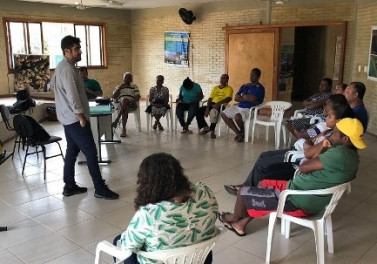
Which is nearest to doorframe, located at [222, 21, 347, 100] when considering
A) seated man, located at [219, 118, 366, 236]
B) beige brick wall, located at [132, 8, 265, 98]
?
beige brick wall, located at [132, 8, 265, 98]

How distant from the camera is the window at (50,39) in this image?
9.23 metres

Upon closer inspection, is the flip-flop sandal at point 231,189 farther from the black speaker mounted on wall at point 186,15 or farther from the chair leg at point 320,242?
the black speaker mounted on wall at point 186,15

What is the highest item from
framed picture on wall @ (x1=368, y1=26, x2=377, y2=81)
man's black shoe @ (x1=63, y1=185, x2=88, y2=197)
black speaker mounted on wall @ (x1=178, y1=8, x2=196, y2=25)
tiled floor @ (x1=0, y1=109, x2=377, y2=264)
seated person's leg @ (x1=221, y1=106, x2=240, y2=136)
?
black speaker mounted on wall @ (x1=178, y1=8, x2=196, y2=25)

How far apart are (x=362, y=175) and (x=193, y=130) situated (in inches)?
130

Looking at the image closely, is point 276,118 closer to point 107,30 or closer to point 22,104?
point 22,104

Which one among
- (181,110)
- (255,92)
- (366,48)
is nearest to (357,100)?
(255,92)

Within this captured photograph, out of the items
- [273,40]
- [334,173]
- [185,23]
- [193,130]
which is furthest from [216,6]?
[334,173]

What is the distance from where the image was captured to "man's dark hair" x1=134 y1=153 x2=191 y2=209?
1568mm

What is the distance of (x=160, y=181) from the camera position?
1.57 meters

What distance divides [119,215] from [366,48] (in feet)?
17.7

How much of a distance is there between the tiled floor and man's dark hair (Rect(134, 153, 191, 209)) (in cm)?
121

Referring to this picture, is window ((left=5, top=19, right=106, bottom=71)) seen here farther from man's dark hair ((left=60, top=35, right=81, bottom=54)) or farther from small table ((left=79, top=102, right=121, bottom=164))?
man's dark hair ((left=60, top=35, right=81, bottom=54))

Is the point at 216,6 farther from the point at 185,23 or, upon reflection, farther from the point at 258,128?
the point at 258,128

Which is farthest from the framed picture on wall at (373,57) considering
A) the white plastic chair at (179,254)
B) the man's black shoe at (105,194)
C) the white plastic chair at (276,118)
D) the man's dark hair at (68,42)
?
the white plastic chair at (179,254)
